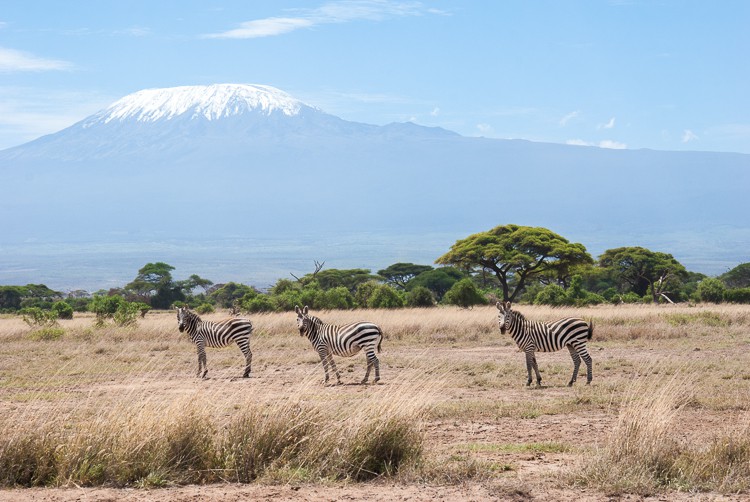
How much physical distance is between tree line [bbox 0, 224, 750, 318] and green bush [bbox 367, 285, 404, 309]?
0.15 ft

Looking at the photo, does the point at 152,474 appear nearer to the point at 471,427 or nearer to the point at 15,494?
the point at 15,494

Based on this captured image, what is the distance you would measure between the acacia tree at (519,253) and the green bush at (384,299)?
29.2 feet

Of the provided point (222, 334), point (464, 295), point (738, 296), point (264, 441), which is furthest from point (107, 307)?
point (738, 296)

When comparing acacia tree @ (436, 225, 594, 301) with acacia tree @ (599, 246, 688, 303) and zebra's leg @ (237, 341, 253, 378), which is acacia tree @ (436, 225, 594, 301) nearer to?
acacia tree @ (599, 246, 688, 303)

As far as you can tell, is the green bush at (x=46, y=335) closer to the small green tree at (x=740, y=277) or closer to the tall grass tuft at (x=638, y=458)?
the tall grass tuft at (x=638, y=458)

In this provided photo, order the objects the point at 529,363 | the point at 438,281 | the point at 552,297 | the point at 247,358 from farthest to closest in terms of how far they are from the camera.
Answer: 1. the point at 438,281
2. the point at 552,297
3. the point at 247,358
4. the point at 529,363

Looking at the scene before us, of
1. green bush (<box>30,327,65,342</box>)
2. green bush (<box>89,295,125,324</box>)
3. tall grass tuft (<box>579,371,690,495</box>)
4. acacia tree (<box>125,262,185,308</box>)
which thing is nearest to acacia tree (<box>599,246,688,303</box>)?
acacia tree (<box>125,262,185,308</box>)

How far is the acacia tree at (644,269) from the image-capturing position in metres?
60.8

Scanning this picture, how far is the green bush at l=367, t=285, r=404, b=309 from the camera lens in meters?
42.6

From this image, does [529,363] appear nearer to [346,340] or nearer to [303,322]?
[346,340]

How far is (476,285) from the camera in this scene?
5731 cm

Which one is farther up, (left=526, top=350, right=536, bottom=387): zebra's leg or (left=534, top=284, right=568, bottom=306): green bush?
(left=534, top=284, right=568, bottom=306): green bush

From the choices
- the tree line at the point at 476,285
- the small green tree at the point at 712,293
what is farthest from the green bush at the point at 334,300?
the small green tree at the point at 712,293

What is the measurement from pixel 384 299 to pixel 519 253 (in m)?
12.2
